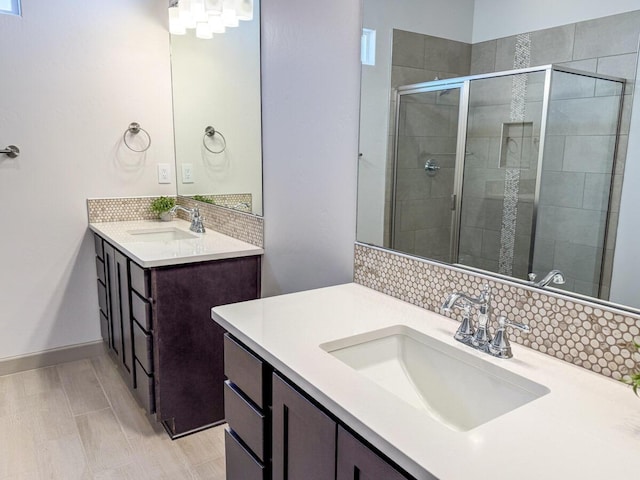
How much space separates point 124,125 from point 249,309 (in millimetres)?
1894

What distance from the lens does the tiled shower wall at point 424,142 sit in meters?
1.44

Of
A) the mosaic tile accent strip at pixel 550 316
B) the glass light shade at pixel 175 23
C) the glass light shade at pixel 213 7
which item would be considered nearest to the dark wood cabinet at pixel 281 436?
the mosaic tile accent strip at pixel 550 316

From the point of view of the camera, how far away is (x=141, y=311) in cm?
214

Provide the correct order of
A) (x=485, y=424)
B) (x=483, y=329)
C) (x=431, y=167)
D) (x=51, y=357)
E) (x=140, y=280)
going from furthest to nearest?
(x=51, y=357)
(x=140, y=280)
(x=431, y=167)
(x=483, y=329)
(x=485, y=424)

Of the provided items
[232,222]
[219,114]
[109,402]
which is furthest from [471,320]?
[109,402]

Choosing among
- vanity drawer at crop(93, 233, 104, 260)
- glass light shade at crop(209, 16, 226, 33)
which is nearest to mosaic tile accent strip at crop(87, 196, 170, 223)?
vanity drawer at crop(93, 233, 104, 260)

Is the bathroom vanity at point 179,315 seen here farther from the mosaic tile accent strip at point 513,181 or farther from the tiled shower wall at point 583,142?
the tiled shower wall at point 583,142

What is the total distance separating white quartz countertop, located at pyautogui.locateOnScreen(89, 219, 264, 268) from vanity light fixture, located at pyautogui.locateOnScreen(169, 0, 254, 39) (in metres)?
1.03

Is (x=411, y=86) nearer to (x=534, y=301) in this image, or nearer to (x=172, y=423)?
(x=534, y=301)

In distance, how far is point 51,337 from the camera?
9.45ft

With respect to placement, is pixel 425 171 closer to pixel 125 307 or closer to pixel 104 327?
pixel 125 307

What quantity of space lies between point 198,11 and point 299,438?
7.29 feet

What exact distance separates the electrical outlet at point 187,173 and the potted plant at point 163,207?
0.16 metres

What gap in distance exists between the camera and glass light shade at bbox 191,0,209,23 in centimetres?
253
